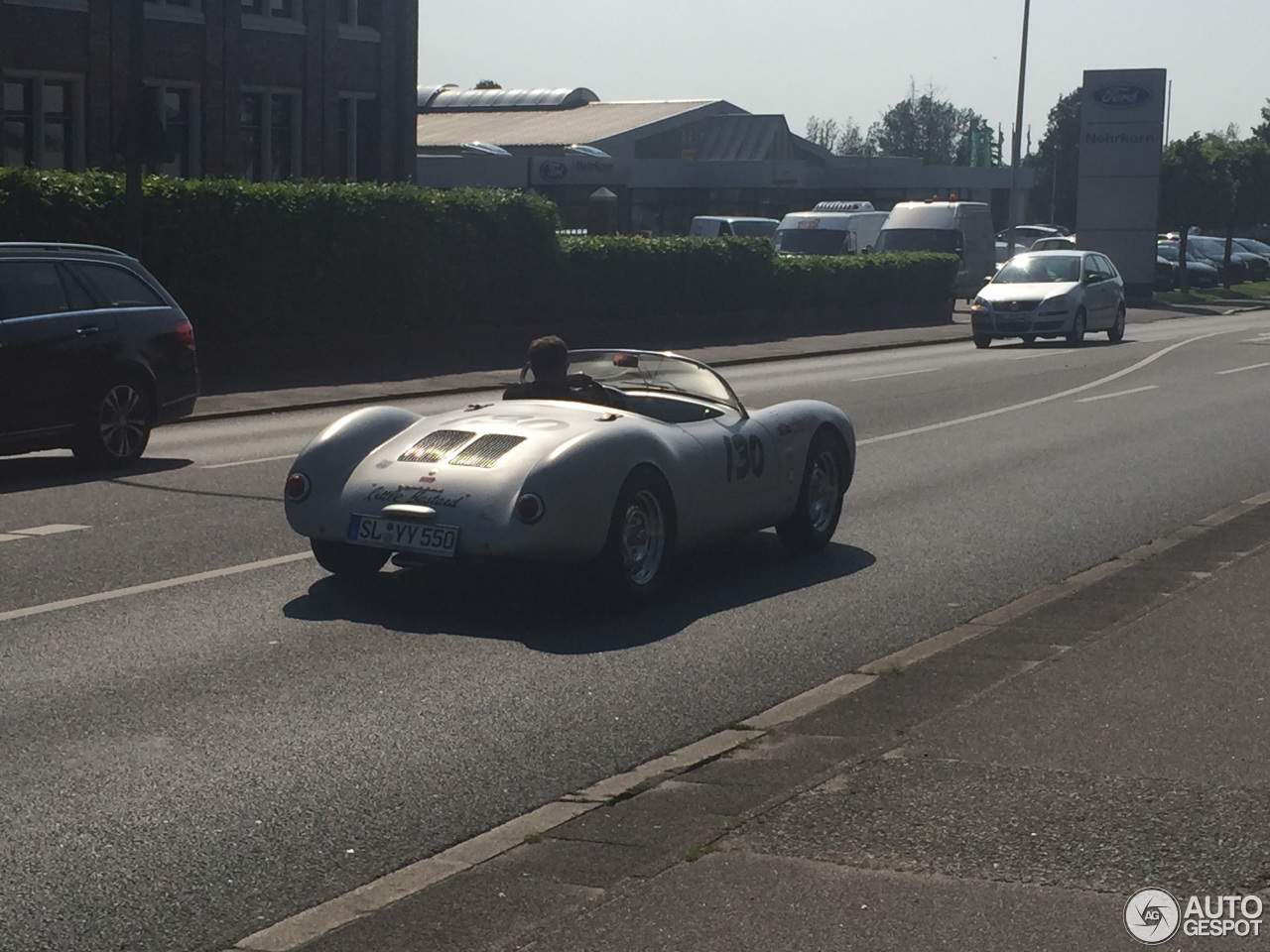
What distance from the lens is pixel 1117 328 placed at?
34.7 m

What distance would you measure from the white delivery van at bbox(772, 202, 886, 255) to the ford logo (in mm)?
9529

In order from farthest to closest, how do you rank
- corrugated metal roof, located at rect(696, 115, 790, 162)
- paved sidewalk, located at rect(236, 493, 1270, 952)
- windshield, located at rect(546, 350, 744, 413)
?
corrugated metal roof, located at rect(696, 115, 790, 162) < windshield, located at rect(546, 350, 744, 413) < paved sidewalk, located at rect(236, 493, 1270, 952)

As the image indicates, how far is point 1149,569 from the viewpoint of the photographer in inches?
392

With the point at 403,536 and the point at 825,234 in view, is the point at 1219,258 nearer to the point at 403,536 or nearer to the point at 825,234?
the point at 825,234

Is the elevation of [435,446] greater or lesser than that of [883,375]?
greater

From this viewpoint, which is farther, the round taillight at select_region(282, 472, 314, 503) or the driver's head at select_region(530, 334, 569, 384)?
the driver's head at select_region(530, 334, 569, 384)

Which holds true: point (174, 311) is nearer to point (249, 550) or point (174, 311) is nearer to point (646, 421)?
point (249, 550)

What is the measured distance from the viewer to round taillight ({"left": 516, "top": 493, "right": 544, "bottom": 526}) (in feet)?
27.1

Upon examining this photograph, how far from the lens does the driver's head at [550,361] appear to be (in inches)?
380

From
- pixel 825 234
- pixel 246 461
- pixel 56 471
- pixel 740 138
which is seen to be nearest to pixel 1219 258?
pixel 740 138

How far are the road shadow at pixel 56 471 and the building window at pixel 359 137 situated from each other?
2298 cm

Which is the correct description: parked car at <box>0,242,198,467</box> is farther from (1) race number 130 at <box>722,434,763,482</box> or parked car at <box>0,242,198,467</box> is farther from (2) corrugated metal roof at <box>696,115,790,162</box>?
(2) corrugated metal roof at <box>696,115,790,162</box>

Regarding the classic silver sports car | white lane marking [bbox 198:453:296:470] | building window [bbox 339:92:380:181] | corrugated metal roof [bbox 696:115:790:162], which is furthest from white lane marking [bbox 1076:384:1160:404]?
corrugated metal roof [bbox 696:115:790:162]

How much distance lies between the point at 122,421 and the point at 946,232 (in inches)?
1321
